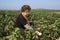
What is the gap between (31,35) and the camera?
564cm

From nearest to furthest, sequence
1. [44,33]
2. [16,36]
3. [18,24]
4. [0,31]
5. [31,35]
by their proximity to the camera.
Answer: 1. [18,24]
2. [16,36]
3. [31,35]
4. [44,33]
5. [0,31]

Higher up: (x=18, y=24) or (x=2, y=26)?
(x=18, y=24)

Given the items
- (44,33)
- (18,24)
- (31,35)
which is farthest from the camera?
(44,33)

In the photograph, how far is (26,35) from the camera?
16.9ft

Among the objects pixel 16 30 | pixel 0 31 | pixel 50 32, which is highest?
pixel 16 30

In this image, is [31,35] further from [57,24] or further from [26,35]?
[57,24]

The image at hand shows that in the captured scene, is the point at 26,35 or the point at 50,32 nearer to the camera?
the point at 26,35

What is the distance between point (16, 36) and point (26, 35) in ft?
Answer: 0.77

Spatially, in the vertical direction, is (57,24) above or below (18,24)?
below

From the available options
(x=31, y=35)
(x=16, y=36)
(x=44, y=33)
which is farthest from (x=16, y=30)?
(x=44, y=33)

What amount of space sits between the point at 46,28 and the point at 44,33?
17cm

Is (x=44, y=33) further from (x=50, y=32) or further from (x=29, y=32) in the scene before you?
(x=29, y=32)

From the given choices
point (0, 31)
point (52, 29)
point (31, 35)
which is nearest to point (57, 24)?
point (52, 29)

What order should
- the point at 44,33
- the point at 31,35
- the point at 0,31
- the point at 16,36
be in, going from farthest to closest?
the point at 0,31, the point at 44,33, the point at 31,35, the point at 16,36
